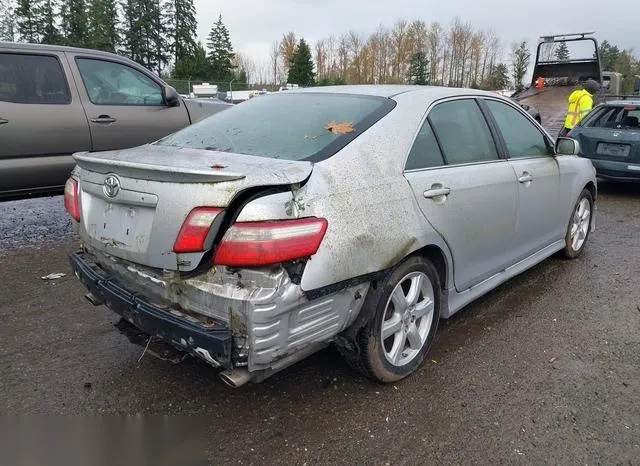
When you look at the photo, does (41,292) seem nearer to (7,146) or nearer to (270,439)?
(7,146)

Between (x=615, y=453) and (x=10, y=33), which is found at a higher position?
(x=10, y=33)

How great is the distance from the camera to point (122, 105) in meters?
5.73

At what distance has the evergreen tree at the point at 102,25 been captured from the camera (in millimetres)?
54062

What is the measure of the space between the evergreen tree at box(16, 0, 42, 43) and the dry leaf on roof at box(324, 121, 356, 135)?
197 feet

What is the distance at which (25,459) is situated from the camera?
226 cm

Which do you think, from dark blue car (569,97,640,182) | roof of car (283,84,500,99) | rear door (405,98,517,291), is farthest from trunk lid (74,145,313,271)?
dark blue car (569,97,640,182)

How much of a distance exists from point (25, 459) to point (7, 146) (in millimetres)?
3612

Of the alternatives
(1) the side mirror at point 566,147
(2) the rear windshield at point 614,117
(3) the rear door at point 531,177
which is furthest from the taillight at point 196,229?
(2) the rear windshield at point 614,117

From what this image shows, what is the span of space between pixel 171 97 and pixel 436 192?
14.1 ft

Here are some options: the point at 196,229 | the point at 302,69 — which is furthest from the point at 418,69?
the point at 196,229

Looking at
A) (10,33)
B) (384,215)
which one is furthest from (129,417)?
(10,33)

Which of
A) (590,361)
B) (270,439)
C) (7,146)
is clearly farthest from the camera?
(7,146)

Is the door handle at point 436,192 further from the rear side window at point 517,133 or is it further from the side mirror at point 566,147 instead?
the side mirror at point 566,147

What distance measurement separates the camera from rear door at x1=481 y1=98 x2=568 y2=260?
3723mm
